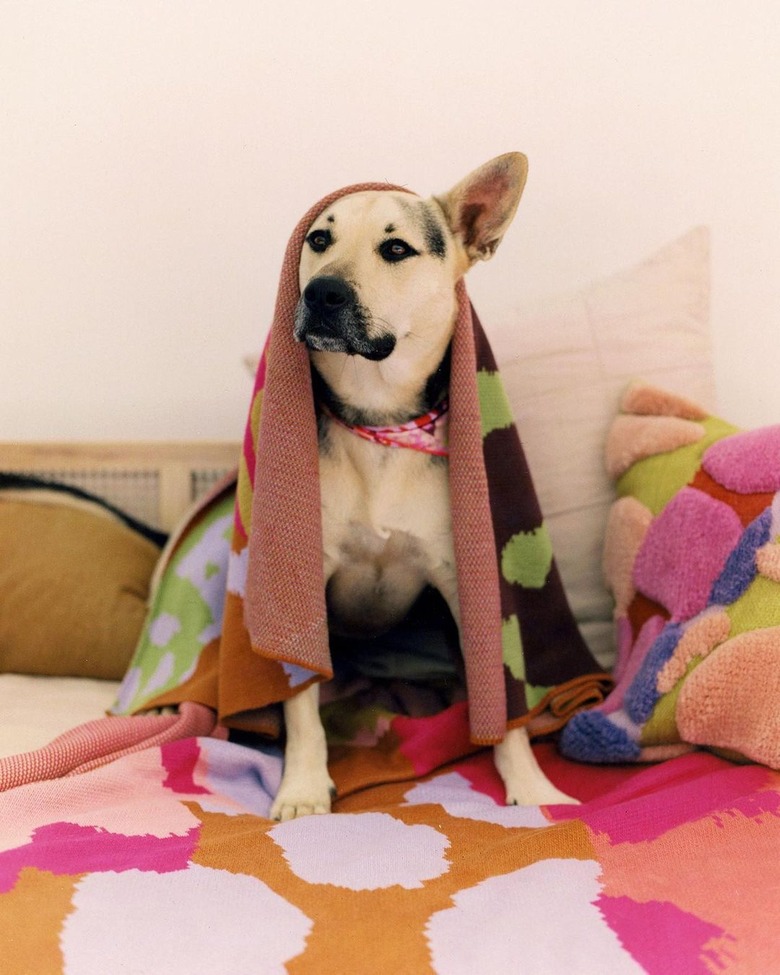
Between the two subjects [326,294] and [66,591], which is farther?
[66,591]

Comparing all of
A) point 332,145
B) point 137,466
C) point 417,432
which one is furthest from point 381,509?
point 332,145

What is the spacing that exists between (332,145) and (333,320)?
3.38 feet

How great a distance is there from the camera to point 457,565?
1.38 m

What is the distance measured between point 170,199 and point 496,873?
1782 mm

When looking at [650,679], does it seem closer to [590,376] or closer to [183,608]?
[590,376]

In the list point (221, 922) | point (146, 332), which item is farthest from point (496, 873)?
point (146, 332)

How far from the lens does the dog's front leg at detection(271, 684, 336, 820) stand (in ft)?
4.08

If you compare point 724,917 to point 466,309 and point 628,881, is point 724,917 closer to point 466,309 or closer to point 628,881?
point 628,881

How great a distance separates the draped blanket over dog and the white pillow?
0.21 meters

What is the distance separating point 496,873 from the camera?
37.1 inches

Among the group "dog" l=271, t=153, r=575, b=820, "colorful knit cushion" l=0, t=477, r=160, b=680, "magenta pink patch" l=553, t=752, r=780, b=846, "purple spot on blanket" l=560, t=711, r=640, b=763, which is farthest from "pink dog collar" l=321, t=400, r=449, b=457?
"colorful knit cushion" l=0, t=477, r=160, b=680

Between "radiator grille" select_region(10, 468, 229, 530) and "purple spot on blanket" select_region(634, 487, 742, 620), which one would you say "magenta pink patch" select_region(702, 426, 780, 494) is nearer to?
"purple spot on blanket" select_region(634, 487, 742, 620)

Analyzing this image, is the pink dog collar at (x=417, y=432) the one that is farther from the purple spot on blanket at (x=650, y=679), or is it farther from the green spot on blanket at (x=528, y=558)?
the purple spot on blanket at (x=650, y=679)

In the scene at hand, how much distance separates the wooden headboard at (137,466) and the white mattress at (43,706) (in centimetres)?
50
